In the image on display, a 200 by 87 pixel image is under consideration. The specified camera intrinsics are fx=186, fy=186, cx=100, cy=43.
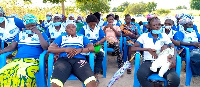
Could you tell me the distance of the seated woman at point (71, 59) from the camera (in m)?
2.59

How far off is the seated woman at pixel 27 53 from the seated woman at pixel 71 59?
32 cm

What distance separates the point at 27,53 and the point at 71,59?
Result: 2.59ft

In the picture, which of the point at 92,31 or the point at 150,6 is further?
the point at 150,6

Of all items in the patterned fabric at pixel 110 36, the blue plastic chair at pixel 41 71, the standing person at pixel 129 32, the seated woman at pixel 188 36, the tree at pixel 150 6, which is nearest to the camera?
the blue plastic chair at pixel 41 71

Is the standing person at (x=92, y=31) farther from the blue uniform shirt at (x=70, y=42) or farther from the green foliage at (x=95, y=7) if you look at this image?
the green foliage at (x=95, y=7)

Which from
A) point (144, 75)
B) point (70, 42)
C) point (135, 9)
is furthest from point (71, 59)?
point (135, 9)

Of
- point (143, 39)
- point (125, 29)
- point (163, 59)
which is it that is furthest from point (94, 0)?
point (163, 59)

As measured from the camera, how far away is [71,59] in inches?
117

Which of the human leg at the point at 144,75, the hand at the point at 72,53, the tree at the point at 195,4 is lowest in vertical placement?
the human leg at the point at 144,75

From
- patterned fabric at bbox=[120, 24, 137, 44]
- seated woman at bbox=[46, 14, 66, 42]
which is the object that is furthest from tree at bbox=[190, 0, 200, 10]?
seated woman at bbox=[46, 14, 66, 42]

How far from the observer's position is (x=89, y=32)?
4020 mm

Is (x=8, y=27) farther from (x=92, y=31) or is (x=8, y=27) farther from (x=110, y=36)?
(x=110, y=36)

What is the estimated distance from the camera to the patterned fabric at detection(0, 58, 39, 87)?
2600mm

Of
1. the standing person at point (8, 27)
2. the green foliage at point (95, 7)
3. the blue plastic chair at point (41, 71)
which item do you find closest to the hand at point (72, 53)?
the blue plastic chair at point (41, 71)
